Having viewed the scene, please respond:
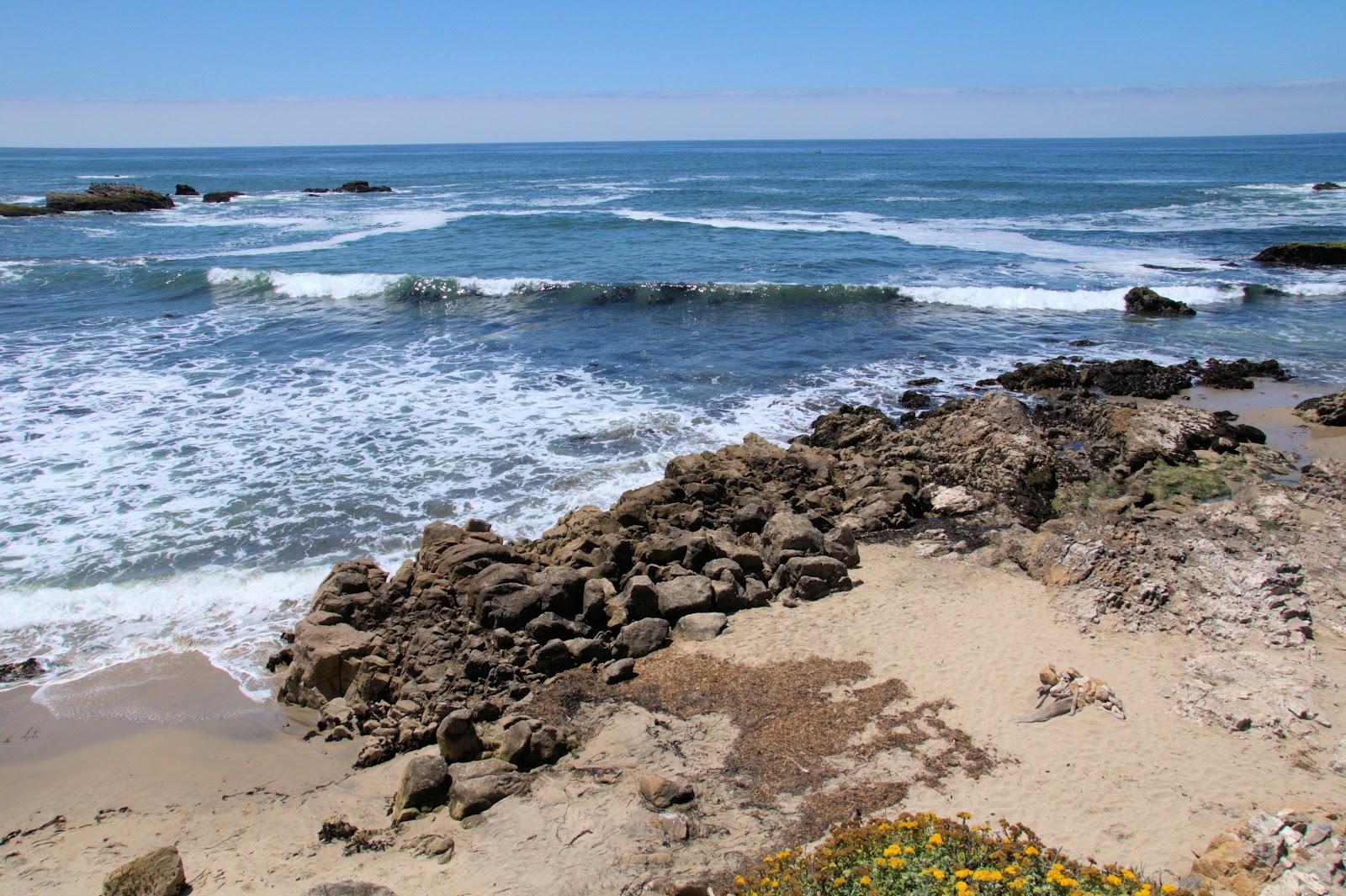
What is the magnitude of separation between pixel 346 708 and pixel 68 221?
47768 millimetres

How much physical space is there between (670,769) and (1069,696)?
10.7 ft

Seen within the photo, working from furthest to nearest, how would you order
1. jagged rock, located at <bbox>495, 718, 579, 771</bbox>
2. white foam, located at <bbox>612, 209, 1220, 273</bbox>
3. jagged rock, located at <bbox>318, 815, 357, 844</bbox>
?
white foam, located at <bbox>612, 209, 1220, 273</bbox> → jagged rock, located at <bbox>495, 718, 579, 771</bbox> → jagged rock, located at <bbox>318, 815, 357, 844</bbox>

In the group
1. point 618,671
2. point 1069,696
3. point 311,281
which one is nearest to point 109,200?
point 311,281

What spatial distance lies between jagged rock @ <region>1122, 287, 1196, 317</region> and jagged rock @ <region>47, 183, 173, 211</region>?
169 ft

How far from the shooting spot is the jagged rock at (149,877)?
549 centimetres

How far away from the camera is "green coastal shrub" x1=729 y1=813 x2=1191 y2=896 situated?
467 cm

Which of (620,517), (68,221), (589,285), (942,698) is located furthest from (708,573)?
(68,221)

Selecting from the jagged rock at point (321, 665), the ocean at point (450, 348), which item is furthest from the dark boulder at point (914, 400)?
the jagged rock at point (321, 665)

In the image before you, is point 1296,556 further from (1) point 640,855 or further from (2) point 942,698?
(1) point 640,855

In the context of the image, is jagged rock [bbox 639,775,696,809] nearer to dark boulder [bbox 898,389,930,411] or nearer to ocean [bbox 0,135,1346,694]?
ocean [bbox 0,135,1346,694]

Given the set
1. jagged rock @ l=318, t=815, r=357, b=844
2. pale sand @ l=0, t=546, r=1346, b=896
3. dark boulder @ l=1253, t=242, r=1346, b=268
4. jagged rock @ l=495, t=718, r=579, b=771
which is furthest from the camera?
dark boulder @ l=1253, t=242, r=1346, b=268

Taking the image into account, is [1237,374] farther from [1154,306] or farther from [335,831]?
[335,831]

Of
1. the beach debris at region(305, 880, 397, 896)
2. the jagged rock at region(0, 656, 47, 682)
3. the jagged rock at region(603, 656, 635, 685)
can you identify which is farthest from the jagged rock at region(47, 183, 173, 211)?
the beach debris at region(305, 880, 397, 896)

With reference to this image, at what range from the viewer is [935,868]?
4.80 metres
